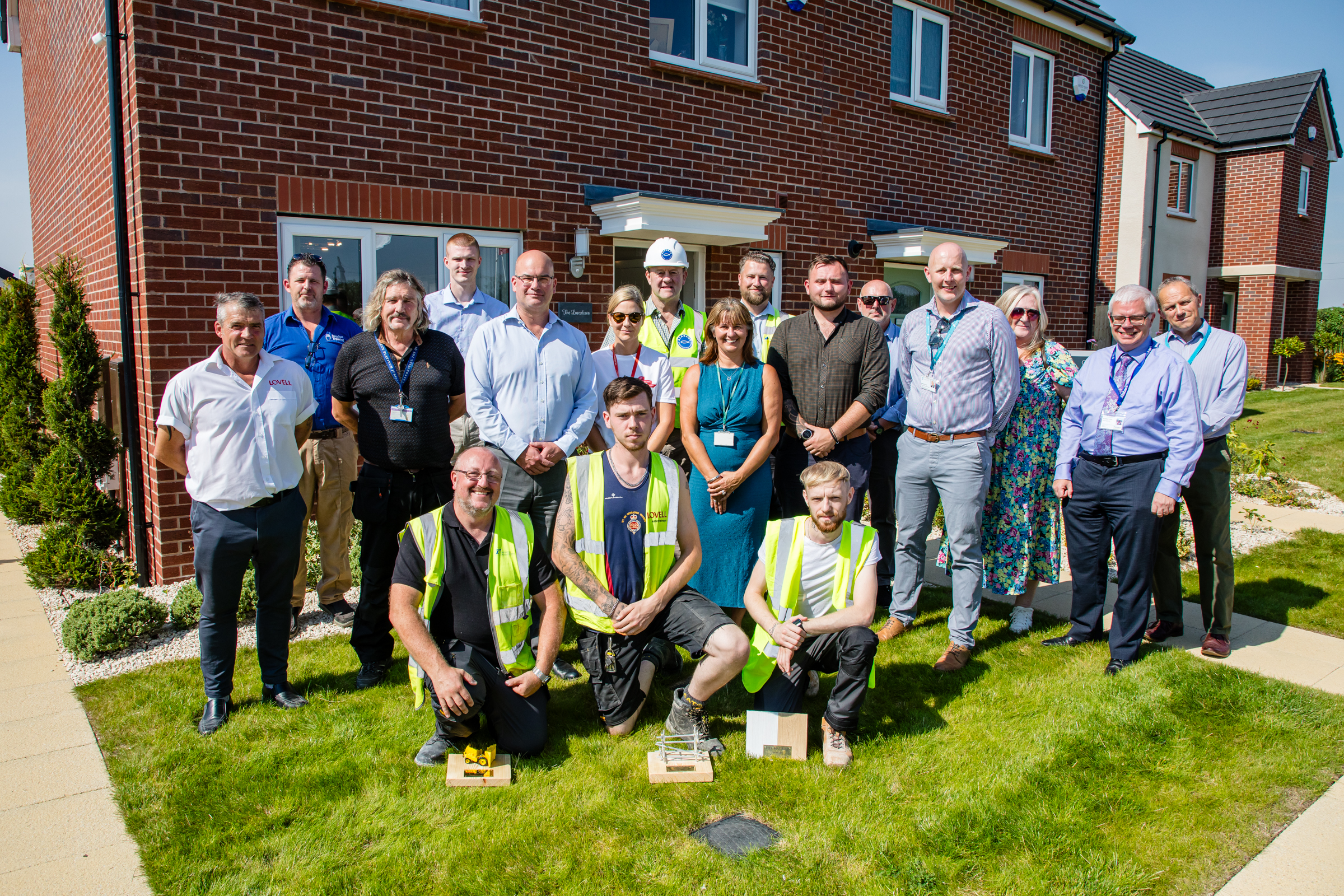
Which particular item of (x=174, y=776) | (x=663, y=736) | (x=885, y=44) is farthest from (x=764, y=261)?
(x=885, y=44)

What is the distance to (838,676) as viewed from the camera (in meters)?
3.62

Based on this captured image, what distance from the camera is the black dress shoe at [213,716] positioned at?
3793 millimetres

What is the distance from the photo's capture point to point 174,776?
342 centimetres

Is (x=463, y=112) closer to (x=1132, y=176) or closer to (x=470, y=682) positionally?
(x=470, y=682)

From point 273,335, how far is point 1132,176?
65.6ft

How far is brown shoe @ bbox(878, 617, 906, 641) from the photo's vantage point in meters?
4.91

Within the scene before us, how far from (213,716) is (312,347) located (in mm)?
2008

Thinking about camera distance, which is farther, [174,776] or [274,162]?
[274,162]

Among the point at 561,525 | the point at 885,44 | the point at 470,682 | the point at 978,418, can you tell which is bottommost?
the point at 470,682

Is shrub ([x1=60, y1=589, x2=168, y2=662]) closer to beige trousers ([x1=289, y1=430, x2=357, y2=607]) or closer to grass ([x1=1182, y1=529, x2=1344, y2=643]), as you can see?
beige trousers ([x1=289, y1=430, x2=357, y2=607])

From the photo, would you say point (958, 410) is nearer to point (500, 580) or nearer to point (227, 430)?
point (500, 580)

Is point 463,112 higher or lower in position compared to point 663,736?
higher

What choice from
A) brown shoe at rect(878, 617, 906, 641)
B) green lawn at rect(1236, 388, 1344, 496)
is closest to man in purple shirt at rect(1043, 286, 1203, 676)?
brown shoe at rect(878, 617, 906, 641)

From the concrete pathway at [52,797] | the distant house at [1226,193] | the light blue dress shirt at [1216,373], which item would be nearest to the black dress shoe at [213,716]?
the concrete pathway at [52,797]
